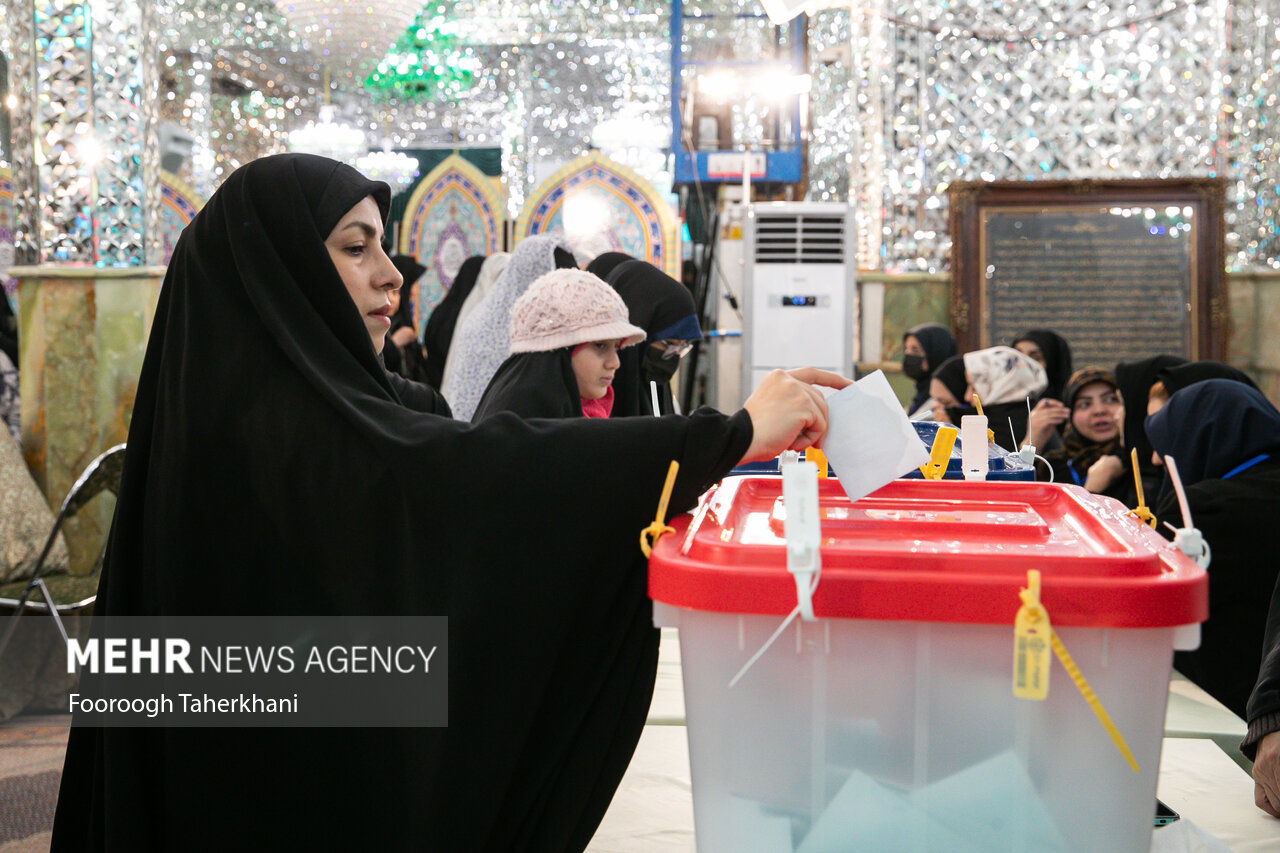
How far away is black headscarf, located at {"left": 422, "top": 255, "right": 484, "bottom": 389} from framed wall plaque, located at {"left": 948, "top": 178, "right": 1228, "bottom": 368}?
2.58m

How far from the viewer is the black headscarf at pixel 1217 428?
2.57 metres

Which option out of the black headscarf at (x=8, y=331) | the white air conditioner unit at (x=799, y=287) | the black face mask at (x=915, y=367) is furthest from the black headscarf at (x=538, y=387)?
the white air conditioner unit at (x=799, y=287)

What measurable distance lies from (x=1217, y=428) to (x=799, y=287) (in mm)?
3402

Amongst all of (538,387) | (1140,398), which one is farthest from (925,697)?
(1140,398)

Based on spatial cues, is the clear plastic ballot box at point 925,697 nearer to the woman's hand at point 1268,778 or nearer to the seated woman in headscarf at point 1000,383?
the woman's hand at point 1268,778

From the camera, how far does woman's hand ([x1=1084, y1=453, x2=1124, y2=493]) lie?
348 centimetres

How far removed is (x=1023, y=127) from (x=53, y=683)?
5257mm

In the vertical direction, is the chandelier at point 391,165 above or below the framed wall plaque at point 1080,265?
above

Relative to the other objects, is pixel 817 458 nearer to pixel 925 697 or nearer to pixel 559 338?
pixel 925 697

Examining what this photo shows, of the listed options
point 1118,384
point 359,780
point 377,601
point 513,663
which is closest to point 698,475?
point 513,663

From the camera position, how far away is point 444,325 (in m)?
5.09

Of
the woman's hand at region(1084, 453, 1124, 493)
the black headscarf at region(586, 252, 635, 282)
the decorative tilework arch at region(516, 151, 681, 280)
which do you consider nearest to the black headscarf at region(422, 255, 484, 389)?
the decorative tilework arch at region(516, 151, 681, 280)

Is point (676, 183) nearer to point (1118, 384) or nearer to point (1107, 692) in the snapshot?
point (1118, 384)

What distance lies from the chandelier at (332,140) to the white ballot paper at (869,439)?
8.49 metres
